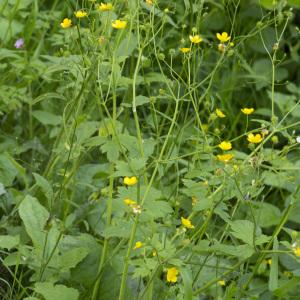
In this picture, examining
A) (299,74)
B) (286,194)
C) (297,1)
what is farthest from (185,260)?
(299,74)

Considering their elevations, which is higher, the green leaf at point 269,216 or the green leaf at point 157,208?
the green leaf at point 157,208

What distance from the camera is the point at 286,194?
101 inches

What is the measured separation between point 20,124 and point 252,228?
1.16 m

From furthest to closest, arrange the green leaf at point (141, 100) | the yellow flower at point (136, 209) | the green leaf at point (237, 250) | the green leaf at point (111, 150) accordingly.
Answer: the green leaf at point (141, 100) < the green leaf at point (111, 150) < the green leaf at point (237, 250) < the yellow flower at point (136, 209)

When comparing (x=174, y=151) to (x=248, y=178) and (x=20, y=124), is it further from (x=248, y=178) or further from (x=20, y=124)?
(x=20, y=124)

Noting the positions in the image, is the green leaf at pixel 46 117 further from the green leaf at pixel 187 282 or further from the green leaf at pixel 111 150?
the green leaf at pixel 187 282

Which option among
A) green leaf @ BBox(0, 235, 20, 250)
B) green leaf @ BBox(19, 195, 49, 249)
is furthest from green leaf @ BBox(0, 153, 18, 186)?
green leaf @ BBox(0, 235, 20, 250)

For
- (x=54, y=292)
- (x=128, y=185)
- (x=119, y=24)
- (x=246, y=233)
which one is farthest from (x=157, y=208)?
(x=119, y=24)

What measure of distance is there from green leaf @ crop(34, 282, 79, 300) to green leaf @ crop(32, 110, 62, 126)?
0.83 m

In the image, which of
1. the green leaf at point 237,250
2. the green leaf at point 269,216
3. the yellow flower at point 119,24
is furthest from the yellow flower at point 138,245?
the green leaf at point 269,216

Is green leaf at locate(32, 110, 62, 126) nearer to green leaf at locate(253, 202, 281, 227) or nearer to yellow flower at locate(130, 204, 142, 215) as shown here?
green leaf at locate(253, 202, 281, 227)

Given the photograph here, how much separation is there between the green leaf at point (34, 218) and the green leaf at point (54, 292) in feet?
0.49

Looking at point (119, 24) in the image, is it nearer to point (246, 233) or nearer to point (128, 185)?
point (128, 185)

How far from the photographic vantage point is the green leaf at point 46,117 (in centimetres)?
223
